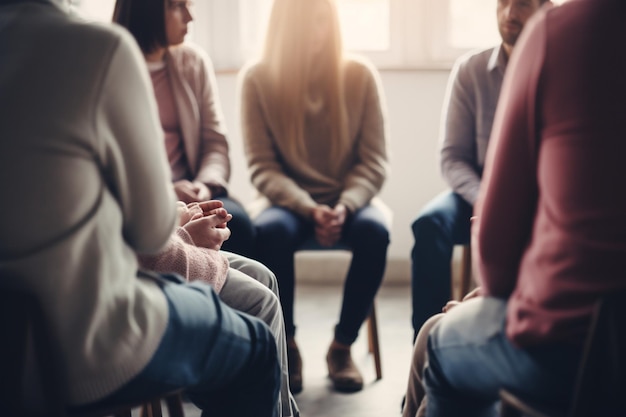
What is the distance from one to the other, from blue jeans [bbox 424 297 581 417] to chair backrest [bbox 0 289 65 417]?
2.00 feet

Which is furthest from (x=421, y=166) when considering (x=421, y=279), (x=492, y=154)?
(x=492, y=154)

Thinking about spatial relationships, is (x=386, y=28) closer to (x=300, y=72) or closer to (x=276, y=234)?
(x=300, y=72)

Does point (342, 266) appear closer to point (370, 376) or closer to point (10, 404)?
point (370, 376)

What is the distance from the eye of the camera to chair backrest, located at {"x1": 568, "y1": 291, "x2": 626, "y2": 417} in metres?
1.08

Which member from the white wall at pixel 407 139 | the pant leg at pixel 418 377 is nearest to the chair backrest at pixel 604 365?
the pant leg at pixel 418 377

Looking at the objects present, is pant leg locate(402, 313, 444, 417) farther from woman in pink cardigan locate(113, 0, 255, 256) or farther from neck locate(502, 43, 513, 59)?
neck locate(502, 43, 513, 59)

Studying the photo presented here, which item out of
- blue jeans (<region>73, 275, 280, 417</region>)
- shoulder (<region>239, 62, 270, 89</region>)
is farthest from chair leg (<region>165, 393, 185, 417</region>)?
shoulder (<region>239, 62, 270, 89</region>)

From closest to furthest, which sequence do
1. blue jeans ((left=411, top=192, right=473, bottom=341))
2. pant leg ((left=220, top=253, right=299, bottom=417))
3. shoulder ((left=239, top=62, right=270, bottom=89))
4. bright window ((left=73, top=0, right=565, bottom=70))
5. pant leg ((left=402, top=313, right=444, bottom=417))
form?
1. pant leg ((left=402, top=313, right=444, bottom=417))
2. pant leg ((left=220, top=253, right=299, bottom=417))
3. blue jeans ((left=411, top=192, right=473, bottom=341))
4. shoulder ((left=239, top=62, right=270, bottom=89))
5. bright window ((left=73, top=0, right=565, bottom=70))

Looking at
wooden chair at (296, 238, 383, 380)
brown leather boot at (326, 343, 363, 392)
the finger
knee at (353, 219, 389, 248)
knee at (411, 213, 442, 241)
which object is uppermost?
the finger

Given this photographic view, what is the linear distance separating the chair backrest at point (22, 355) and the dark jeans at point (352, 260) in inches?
53.3

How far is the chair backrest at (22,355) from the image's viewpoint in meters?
1.09

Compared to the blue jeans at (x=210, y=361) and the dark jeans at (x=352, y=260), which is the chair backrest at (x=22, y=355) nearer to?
the blue jeans at (x=210, y=361)

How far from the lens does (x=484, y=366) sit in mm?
1271

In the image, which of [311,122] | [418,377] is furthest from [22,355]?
[311,122]
